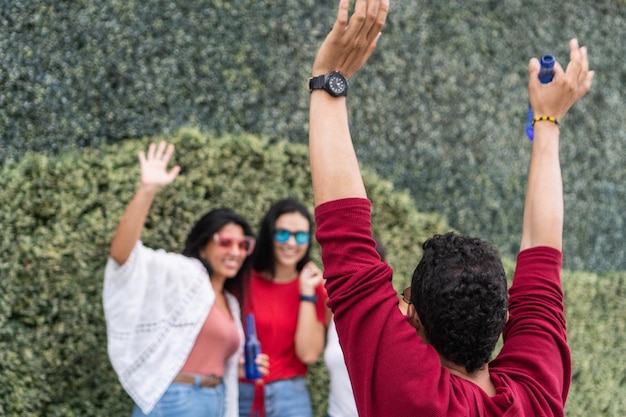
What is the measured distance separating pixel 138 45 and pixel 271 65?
87cm

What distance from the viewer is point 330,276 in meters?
1.60

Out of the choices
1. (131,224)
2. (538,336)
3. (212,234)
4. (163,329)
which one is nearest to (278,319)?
(212,234)

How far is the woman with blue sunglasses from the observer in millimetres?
3854

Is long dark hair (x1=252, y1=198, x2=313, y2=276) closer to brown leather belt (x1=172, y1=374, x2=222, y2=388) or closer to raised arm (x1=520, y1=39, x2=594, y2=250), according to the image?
brown leather belt (x1=172, y1=374, x2=222, y2=388)

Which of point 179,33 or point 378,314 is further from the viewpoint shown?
point 179,33

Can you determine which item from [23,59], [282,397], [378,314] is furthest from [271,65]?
[378,314]

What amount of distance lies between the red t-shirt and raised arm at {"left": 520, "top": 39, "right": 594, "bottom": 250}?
205 cm

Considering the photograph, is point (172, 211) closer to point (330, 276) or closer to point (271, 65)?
point (271, 65)

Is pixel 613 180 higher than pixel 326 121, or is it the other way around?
pixel 613 180

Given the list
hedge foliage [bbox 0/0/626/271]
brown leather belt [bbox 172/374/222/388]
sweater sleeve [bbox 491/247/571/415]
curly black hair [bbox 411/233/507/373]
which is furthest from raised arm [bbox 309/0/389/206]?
hedge foliage [bbox 0/0/626/271]

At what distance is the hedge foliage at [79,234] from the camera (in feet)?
12.4

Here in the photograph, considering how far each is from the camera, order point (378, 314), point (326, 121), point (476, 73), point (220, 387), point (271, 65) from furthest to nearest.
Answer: point (476, 73) < point (271, 65) < point (220, 387) < point (326, 121) < point (378, 314)

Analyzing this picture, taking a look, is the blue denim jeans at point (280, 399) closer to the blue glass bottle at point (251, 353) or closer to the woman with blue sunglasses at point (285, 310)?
the woman with blue sunglasses at point (285, 310)

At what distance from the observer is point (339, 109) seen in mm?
1704
